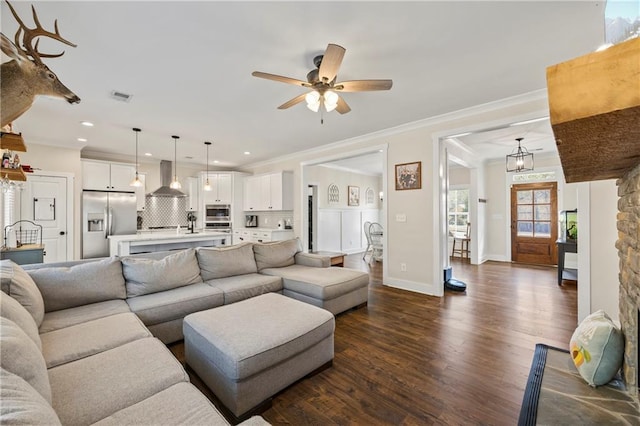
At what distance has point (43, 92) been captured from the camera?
1.50 metres

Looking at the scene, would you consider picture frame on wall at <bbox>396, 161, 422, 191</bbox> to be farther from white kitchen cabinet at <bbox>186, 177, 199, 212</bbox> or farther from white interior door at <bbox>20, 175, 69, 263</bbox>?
white interior door at <bbox>20, 175, 69, 263</bbox>

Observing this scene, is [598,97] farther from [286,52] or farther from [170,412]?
[286,52]

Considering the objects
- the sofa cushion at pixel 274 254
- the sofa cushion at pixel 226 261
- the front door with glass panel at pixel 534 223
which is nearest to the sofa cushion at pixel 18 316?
the sofa cushion at pixel 226 261

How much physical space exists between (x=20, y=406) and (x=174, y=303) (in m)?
1.83

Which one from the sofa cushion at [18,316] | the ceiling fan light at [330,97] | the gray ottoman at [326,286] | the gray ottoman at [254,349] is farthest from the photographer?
the gray ottoman at [326,286]

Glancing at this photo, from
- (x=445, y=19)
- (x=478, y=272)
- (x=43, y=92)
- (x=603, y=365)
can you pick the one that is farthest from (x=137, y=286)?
(x=478, y=272)

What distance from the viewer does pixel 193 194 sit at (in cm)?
708

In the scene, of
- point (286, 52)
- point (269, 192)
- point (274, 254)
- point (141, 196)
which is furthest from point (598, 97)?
point (141, 196)

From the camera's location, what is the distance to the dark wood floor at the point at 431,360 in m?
1.61


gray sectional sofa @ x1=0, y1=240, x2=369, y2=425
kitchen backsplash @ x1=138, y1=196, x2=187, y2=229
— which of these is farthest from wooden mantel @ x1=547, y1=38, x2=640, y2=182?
kitchen backsplash @ x1=138, y1=196, x2=187, y2=229

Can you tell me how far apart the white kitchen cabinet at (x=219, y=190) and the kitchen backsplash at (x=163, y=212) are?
2.35ft

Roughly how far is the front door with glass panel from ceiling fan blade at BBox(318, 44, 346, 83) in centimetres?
640

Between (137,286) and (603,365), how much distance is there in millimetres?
3536

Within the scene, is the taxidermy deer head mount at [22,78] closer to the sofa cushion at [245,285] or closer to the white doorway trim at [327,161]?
the sofa cushion at [245,285]
